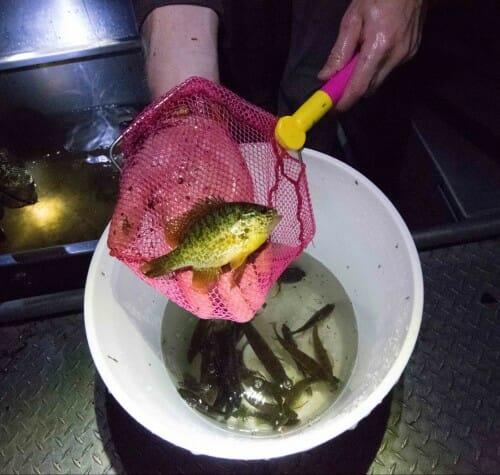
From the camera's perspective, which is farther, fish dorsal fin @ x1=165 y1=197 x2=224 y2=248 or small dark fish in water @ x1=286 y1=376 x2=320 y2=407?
small dark fish in water @ x1=286 y1=376 x2=320 y2=407

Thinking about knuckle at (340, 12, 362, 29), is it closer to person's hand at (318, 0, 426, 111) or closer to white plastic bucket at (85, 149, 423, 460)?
person's hand at (318, 0, 426, 111)

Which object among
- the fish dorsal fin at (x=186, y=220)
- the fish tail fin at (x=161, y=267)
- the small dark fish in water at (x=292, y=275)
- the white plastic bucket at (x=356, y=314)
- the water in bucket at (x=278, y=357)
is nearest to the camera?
the white plastic bucket at (x=356, y=314)

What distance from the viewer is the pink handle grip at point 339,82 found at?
1.03 meters

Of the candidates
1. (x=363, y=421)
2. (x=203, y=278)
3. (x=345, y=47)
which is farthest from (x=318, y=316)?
(x=345, y=47)

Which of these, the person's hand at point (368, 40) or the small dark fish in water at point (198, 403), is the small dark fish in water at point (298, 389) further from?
the person's hand at point (368, 40)

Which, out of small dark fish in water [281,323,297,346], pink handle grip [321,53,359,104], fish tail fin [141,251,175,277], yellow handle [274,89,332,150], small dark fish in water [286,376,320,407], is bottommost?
small dark fish in water [281,323,297,346]

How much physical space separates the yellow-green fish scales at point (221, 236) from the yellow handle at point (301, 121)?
0.55ft

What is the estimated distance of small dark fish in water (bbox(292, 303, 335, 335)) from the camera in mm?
1364

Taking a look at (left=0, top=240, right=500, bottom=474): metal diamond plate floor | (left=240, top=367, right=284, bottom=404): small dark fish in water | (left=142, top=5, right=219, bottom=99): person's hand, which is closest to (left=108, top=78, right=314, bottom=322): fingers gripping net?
(left=142, top=5, right=219, bottom=99): person's hand

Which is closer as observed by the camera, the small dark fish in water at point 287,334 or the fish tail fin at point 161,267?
the fish tail fin at point 161,267

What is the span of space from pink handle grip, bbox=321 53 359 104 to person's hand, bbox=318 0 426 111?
0.05 ft

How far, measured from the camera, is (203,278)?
1027 millimetres

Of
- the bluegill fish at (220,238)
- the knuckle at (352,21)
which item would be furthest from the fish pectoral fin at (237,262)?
the knuckle at (352,21)

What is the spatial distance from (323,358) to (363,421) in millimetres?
217
